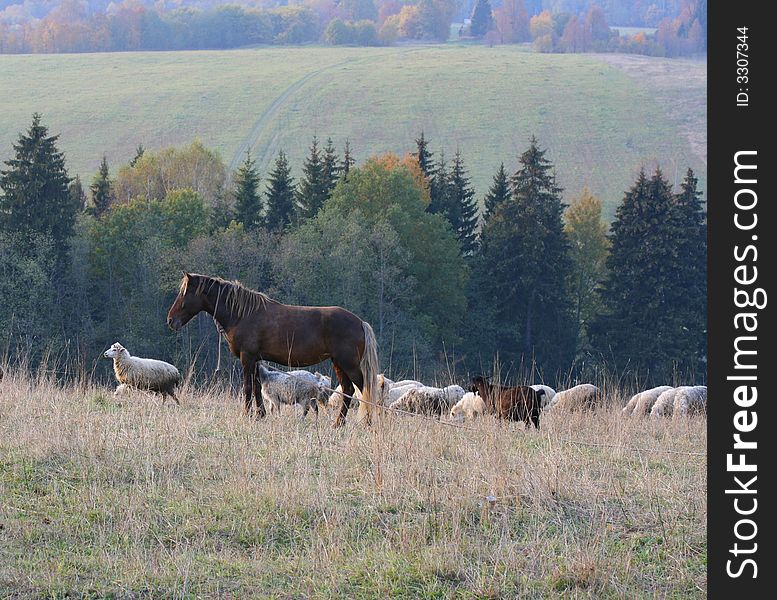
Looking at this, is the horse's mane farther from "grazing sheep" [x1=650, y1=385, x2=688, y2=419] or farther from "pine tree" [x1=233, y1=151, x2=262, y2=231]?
"pine tree" [x1=233, y1=151, x2=262, y2=231]

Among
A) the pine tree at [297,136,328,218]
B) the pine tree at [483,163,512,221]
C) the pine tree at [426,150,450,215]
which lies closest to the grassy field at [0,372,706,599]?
the pine tree at [297,136,328,218]

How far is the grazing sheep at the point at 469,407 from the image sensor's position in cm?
1529

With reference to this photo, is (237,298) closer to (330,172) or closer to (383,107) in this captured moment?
(330,172)

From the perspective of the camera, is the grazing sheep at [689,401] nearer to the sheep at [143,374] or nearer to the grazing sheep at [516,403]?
the grazing sheep at [516,403]

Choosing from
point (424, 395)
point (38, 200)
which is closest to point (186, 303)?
point (424, 395)

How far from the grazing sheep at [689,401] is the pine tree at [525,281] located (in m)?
38.5

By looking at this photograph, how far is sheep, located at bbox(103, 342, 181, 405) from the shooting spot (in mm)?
16453

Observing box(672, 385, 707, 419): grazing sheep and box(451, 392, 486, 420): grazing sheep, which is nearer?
box(451, 392, 486, 420): grazing sheep

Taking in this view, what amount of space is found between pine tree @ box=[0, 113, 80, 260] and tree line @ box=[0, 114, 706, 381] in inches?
2.8

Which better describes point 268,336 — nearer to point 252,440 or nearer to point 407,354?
point 252,440

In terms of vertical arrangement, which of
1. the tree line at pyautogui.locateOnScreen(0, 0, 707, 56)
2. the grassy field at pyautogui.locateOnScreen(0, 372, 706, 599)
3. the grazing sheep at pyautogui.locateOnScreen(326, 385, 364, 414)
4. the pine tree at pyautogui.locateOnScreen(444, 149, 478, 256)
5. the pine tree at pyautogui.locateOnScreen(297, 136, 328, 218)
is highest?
the tree line at pyautogui.locateOnScreen(0, 0, 707, 56)

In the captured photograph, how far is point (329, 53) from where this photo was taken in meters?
145

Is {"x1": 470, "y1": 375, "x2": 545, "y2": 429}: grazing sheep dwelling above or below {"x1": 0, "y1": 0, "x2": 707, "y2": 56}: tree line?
below

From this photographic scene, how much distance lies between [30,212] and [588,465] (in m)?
46.9
